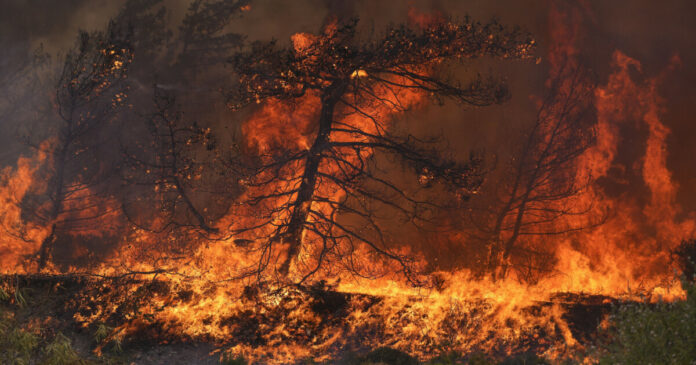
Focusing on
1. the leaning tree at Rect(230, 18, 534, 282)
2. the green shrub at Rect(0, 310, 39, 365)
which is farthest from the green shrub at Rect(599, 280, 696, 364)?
the green shrub at Rect(0, 310, 39, 365)

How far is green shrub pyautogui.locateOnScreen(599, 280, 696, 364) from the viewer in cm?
455

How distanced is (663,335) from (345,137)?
4650 millimetres

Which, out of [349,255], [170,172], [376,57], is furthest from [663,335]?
[170,172]

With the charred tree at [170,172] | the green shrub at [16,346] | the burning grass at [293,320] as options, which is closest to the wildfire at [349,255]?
the burning grass at [293,320]

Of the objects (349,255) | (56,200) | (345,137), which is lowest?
(56,200)

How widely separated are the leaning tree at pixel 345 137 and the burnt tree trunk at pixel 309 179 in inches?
0.6

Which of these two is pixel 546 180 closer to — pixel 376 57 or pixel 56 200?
pixel 376 57

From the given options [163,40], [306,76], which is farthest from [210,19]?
[306,76]

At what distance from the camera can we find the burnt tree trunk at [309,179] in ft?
25.0

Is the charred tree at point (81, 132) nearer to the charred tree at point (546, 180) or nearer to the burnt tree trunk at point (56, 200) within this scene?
the burnt tree trunk at point (56, 200)

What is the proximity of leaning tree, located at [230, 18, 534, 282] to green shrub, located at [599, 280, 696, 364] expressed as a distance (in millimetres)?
3296

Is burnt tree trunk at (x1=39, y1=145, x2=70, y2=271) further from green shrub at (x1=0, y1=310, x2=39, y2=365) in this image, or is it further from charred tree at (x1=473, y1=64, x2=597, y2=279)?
charred tree at (x1=473, y1=64, x2=597, y2=279)

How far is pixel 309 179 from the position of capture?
7801mm

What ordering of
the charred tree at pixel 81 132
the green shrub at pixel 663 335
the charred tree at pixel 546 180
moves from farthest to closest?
the charred tree at pixel 546 180, the charred tree at pixel 81 132, the green shrub at pixel 663 335
